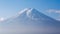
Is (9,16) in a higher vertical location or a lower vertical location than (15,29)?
higher

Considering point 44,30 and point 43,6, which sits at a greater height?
point 43,6

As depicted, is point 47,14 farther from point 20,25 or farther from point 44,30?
point 20,25

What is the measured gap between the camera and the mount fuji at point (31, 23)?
95.3 inches

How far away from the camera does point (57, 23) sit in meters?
2.48

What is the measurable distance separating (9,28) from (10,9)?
274 mm

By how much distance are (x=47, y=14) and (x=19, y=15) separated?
1.34ft

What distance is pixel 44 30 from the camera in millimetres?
2475

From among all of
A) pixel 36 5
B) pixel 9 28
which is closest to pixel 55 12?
pixel 36 5

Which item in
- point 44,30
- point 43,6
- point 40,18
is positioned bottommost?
point 44,30

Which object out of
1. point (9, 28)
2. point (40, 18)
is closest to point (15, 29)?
point (9, 28)

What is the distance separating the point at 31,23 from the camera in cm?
244

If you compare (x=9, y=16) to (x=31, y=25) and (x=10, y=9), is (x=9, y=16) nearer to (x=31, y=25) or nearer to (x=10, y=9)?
(x=10, y=9)

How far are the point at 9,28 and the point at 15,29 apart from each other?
0.29ft

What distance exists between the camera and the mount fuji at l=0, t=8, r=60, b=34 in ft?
7.95
